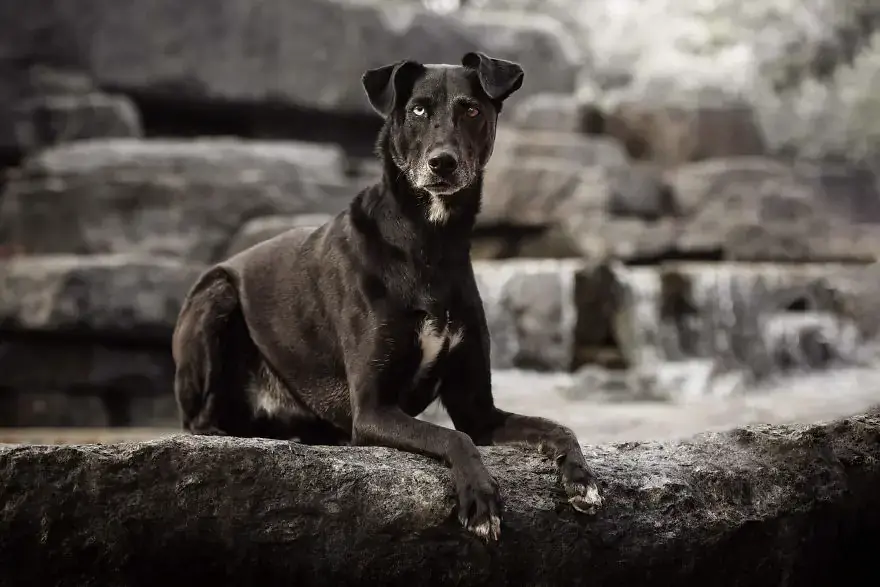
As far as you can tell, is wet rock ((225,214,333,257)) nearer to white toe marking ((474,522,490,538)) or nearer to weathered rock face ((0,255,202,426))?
weathered rock face ((0,255,202,426))

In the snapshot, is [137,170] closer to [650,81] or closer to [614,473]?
[614,473]

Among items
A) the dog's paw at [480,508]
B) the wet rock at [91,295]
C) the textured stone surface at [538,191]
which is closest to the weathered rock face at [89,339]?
the wet rock at [91,295]

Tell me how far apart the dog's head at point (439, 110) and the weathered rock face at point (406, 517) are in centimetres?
74

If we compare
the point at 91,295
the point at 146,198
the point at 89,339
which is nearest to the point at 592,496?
the point at 91,295

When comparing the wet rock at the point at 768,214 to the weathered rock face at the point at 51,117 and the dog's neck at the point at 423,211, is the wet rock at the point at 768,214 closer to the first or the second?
the weathered rock face at the point at 51,117

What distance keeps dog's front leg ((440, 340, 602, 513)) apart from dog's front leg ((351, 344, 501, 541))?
185 millimetres

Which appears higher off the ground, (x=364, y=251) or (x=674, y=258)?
(x=364, y=251)

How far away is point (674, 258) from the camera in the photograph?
9719 millimetres

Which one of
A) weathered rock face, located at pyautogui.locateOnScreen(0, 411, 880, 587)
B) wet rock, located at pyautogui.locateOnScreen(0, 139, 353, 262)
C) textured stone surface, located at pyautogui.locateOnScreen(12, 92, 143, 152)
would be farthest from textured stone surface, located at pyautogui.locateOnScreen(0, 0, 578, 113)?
weathered rock face, located at pyautogui.locateOnScreen(0, 411, 880, 587)

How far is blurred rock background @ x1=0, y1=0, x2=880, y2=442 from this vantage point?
6660 mm

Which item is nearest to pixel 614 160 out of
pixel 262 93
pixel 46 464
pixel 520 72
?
pixel 262 93

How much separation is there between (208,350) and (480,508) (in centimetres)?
125

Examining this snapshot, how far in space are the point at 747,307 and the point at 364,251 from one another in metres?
6.44

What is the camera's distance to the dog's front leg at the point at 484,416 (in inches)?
89.0
